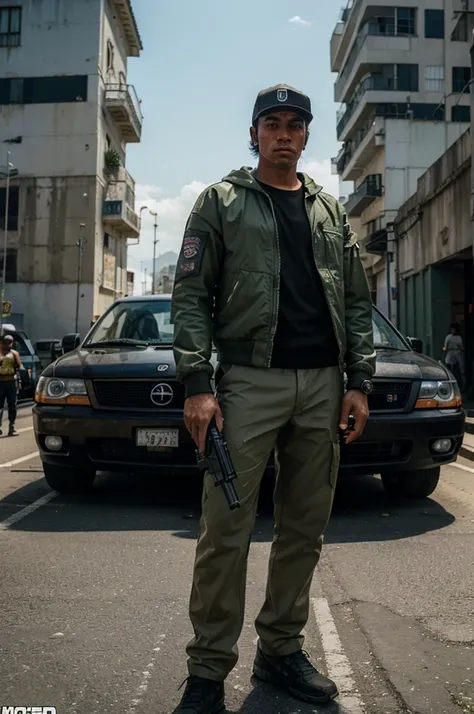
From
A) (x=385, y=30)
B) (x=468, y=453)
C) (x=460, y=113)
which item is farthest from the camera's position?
(x=460, y=113)

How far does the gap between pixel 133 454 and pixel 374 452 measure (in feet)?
5.81

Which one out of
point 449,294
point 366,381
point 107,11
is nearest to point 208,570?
point 366,381

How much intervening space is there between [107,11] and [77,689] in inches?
1882

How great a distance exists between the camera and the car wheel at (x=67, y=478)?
6.44 m

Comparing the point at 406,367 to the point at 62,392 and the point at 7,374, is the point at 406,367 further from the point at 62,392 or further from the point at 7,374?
the point at 7,374

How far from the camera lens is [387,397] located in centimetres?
599

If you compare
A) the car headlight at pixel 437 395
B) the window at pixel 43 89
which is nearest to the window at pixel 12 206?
the window at pixel 43 89

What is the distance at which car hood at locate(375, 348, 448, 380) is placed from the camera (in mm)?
6047

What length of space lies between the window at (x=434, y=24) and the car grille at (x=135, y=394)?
144ft

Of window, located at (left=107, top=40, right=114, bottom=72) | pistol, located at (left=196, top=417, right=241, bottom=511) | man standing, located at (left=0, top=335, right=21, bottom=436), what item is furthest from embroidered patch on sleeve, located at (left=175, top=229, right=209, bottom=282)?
window, located at (left=107, top=40, right=114, bottom=72)

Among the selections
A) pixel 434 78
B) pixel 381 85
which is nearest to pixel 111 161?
pixel 381 85

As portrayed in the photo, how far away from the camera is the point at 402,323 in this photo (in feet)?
93.1

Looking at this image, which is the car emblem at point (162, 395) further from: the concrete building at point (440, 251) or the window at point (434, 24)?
the window at point (434, 24)

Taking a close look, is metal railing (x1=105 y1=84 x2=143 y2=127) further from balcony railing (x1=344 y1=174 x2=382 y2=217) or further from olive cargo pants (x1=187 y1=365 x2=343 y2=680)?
olive cargo pants (x1=187 y1=365 x2=343 y2=680)
